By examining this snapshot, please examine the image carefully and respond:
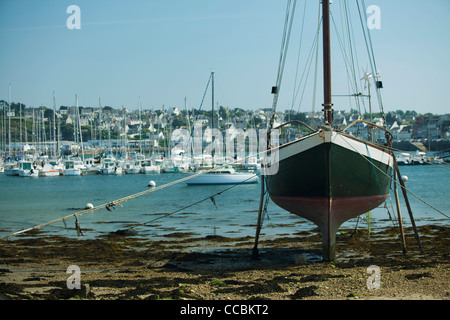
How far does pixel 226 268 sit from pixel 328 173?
3651 mm

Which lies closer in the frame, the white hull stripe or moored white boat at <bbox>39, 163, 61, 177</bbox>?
the white hull stripe

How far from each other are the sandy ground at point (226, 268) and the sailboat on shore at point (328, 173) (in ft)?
4.11

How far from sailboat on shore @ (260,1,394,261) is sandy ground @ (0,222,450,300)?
1.25 metres

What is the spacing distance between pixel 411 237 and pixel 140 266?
31.5 feet

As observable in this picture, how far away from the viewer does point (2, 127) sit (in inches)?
4094

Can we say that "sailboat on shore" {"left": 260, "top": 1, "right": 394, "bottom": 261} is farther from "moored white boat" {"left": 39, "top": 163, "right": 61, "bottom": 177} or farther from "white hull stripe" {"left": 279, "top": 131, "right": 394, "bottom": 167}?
"moored white boat" {"left": 39, "top": 163, "right": 61, "bottom": 177}

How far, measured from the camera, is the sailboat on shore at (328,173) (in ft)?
42.4

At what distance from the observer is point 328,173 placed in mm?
12883

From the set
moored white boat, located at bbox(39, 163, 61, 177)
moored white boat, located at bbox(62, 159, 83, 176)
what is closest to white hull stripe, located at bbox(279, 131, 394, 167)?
moored white boat, located at bbox(62, 159, 83, 176)

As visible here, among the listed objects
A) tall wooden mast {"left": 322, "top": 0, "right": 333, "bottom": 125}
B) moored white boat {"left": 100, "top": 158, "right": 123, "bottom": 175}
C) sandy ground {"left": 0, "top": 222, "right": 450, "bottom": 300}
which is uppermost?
tall wooden mast {"left": 322, "top": 0, "right": 333, "bottom": 125}

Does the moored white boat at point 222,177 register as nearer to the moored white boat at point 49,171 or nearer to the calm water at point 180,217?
the calm water at point 180,217

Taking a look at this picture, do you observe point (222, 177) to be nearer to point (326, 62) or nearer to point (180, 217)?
point (180, 217)

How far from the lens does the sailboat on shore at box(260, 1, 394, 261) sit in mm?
12938
